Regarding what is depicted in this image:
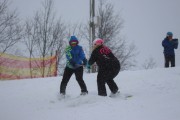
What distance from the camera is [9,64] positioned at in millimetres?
17125

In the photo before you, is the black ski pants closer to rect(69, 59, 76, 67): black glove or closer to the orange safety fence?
rect(69, 59, 76, 67): black glove

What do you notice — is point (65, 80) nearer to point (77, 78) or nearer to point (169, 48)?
point (77, 78)

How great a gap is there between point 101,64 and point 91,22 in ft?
35.4

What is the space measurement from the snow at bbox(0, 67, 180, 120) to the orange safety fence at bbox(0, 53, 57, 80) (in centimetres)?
558

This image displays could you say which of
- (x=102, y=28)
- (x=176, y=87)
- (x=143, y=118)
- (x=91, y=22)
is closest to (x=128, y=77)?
(x=176, y=87)

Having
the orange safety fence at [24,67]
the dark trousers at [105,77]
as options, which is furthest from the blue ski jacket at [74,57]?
the orange safety fence at [24,67]

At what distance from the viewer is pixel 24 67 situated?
702 inches

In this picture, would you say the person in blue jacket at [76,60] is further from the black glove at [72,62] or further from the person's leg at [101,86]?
the person's leg at [101,86]

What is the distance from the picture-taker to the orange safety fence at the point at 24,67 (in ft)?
55.2

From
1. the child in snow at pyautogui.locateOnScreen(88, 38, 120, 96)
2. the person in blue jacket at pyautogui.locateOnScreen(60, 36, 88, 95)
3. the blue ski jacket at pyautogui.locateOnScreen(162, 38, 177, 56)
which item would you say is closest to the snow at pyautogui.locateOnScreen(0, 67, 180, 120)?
the person in blue jacket at pyautogui.locateOnScreen(60, 36, 88, 95)

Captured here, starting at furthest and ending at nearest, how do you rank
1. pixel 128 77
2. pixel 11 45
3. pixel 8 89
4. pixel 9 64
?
pixel 11 45 → pixel 9 64 → pixel 128 77 → pixel 8 89

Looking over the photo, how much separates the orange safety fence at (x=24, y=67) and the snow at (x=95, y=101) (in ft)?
18.3

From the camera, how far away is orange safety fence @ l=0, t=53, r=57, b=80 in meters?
16.8

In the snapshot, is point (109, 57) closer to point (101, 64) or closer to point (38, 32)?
point (101, 64)
